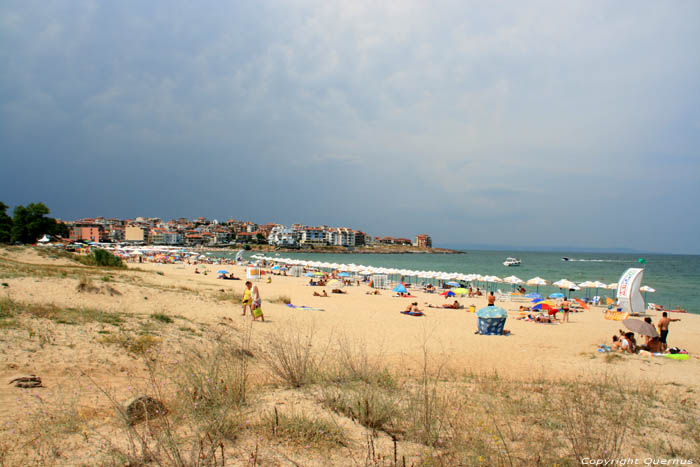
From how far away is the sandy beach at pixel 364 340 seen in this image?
5383 millimetres

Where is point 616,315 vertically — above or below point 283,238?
below

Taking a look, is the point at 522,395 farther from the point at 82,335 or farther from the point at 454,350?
the point at 82,335

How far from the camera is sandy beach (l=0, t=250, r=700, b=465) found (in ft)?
17.7

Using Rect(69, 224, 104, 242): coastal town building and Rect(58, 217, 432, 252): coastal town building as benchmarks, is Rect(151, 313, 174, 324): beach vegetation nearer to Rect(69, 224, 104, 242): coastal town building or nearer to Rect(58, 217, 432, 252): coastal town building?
Rect(58, 217, 432, 252): coastal town building

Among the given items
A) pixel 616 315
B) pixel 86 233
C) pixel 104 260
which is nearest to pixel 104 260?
pixel 104 260

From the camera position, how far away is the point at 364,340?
9688 mm

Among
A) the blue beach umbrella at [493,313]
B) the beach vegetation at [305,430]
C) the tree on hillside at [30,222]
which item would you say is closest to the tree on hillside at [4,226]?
the tree on hillside at [30,222]

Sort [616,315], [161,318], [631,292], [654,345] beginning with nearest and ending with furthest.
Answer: [161,318] → [654,345] → [631,292] → [616,315]

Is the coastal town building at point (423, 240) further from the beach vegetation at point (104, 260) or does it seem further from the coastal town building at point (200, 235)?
the beach vegetation at point (104, 260)

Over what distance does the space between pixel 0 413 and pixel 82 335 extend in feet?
9.70

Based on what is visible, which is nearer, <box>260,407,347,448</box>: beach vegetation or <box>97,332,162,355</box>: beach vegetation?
<box>260,407,347,448</box>: beach vegetation

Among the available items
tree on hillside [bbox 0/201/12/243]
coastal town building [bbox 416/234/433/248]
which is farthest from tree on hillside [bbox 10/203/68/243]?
coastal town building [bbox 416/234/433/248]

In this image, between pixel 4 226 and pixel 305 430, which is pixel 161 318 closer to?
pixel 305 430

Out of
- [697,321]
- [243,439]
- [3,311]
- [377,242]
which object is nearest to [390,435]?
[243,439]
